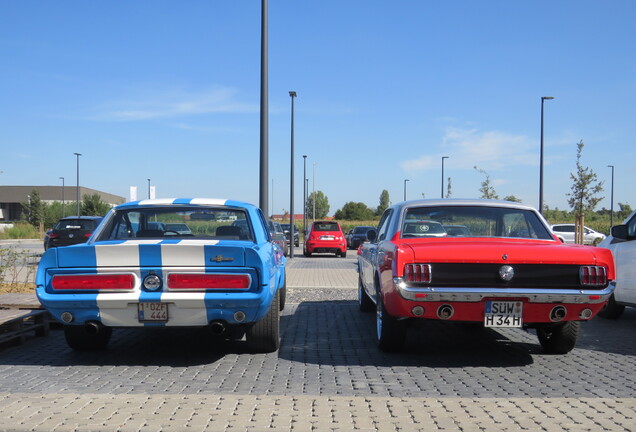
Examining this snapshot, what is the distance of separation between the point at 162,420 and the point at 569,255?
3.75 m

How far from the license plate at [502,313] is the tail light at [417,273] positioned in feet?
1.95

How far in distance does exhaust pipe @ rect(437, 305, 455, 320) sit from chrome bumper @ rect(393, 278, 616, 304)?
0.23ft

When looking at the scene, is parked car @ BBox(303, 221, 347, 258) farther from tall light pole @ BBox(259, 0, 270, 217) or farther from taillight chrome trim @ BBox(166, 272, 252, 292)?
taillight chrome trim @ BBox(166, 272, 252, 292)

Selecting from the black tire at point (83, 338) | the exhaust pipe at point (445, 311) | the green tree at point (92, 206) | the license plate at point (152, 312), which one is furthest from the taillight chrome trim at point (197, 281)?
the green tree at point (92, 206)

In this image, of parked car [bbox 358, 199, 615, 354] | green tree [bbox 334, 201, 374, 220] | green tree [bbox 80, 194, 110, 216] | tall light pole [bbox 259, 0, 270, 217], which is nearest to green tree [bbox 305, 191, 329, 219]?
green tree [bbox 334, 201, 374, 220]

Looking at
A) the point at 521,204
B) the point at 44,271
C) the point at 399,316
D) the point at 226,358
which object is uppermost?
the point at 521,204

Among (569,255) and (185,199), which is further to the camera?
(185,199)

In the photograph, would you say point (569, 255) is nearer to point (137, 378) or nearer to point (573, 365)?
point (573, 365)

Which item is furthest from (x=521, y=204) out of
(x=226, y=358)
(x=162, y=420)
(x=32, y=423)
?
(x=32, y=423)

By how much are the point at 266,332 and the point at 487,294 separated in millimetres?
2174

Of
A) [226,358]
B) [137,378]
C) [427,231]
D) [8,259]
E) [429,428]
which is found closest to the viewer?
[429,428]

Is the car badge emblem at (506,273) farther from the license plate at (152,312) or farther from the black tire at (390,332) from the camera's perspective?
the license plate at (152,312)

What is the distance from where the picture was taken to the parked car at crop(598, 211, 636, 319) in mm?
8586

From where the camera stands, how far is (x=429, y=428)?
4004 mm
